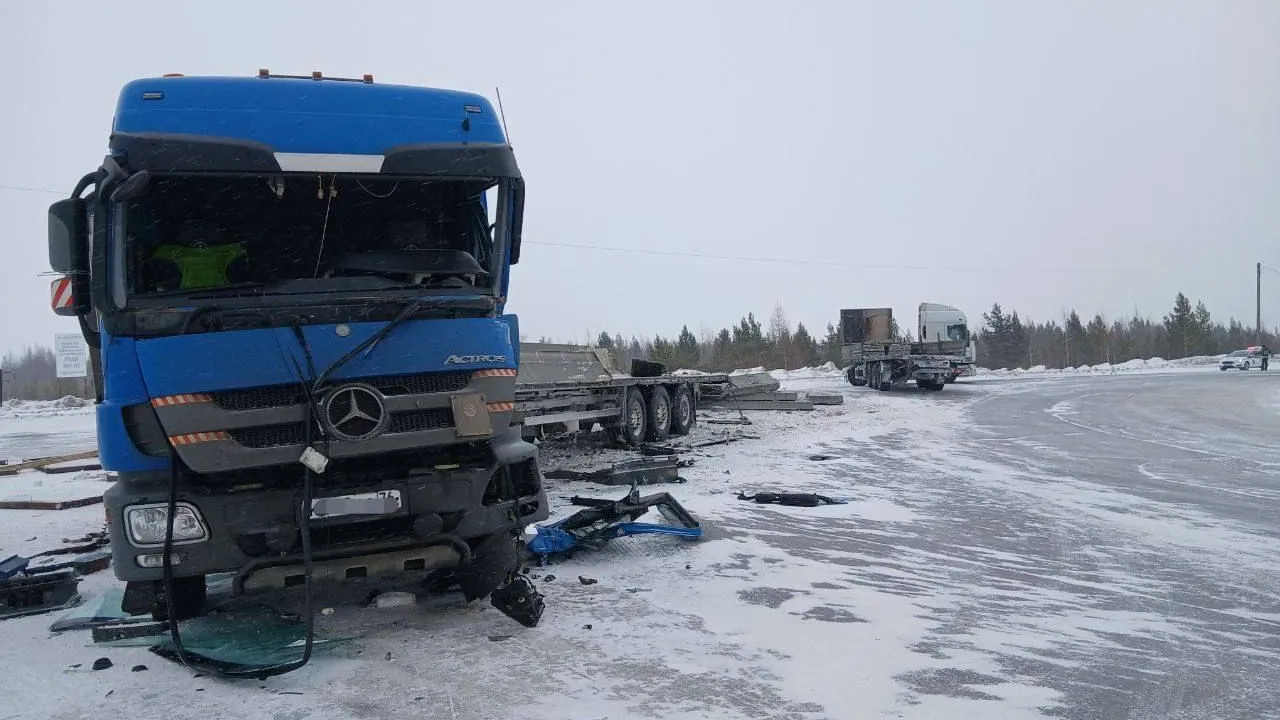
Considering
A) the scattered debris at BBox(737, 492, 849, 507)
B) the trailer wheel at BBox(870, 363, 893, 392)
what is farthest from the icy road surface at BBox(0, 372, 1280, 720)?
the trailer wheel at BBox(870, 363, 893, 392)

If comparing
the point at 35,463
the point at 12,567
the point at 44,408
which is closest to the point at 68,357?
the point at 44,408

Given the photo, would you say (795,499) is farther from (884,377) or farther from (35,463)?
(884,377)

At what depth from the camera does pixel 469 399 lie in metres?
4.60

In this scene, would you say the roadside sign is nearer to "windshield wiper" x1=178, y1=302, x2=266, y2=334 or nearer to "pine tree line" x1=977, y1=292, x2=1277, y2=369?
"windshield wiper" x1=178, y1=302, x2=266, y2=334

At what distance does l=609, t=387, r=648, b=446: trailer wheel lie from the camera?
13.4 meters

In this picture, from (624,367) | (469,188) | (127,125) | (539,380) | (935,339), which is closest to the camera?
(127,125)

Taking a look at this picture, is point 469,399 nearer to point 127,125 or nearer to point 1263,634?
point 127,125

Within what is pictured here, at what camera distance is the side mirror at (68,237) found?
4.34 metres

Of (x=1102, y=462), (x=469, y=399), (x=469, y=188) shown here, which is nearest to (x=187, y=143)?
(x=469, y=188)

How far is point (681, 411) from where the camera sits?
15.5 meters

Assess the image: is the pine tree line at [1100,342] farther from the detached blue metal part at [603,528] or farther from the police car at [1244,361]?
the detached blue metal part at [603,528]

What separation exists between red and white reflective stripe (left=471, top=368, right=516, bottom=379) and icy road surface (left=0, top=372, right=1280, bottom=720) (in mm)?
1546

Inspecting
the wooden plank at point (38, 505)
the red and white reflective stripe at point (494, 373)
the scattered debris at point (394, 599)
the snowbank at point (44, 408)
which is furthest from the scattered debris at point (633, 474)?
the snowbank at point (44, 408)

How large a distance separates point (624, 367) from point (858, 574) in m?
11.4
